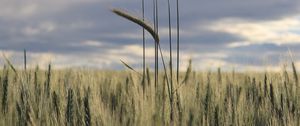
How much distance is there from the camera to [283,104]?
2699 mm

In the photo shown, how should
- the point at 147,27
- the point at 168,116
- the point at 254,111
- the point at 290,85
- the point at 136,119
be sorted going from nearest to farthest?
the point at 147,27 → the point at 136,119 → the point at 168,116 → the point at 254,111 → the point at 290,85

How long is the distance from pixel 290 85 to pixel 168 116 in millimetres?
1428

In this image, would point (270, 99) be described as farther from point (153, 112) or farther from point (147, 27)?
point (147, 27)

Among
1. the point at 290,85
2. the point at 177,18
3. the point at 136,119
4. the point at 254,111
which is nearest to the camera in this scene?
the point at 136,119

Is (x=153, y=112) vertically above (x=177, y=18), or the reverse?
(x=177, y=18)

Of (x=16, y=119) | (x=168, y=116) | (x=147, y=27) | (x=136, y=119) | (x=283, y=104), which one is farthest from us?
(x=283, y=104)

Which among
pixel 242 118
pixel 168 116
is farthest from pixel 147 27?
pixel 242 118

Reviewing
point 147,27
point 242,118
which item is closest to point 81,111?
point 242,118

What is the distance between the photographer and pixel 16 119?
2.53 metres

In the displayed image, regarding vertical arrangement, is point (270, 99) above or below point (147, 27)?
below

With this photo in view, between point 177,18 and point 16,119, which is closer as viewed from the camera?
point 177,18

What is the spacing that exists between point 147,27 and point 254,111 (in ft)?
5.02

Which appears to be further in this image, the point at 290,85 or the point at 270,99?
the point at 290,85

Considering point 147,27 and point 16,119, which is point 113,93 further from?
point 147,27
